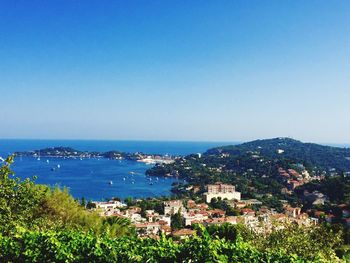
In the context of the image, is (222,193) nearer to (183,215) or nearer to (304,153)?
(183,215)

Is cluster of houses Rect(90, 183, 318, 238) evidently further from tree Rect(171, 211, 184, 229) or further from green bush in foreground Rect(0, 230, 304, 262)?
green bush in foreground Rect(0, 230, 304, 262)

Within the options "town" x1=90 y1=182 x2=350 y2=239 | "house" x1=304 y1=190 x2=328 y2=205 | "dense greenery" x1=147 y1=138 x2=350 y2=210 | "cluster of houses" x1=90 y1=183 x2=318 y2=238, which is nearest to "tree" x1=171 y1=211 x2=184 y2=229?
"town" x1=90 y1=182 x2=350 y2=239

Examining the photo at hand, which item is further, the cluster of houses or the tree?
the tree

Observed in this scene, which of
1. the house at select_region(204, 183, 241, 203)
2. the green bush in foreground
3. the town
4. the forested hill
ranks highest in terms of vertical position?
the green bush in foreground

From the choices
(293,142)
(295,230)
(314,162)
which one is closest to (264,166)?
(314,162)

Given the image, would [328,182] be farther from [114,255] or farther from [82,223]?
[114,255]

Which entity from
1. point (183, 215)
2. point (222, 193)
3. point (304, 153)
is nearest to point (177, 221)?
point (183, 215)

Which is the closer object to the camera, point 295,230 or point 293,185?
point 295,230

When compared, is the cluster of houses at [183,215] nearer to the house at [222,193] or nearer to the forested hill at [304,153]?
the house at [222,193]
